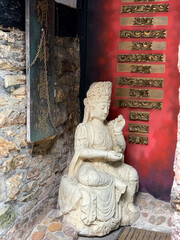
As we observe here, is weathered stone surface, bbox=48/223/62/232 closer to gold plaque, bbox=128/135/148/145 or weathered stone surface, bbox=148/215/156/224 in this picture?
weathered stone surface, bbox=148/215/156/224

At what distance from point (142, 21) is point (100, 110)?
1.40 meters

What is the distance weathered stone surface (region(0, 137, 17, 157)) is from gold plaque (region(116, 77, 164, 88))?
1.92m

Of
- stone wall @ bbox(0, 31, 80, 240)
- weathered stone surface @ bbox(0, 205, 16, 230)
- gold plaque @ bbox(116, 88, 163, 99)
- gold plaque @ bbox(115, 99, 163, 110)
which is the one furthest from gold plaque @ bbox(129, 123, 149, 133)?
weathered stone surface @ bbox(0, 205, 16, 230)

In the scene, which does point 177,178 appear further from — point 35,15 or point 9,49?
point 35,15

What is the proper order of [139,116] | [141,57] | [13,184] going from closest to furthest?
[13,184]
[141,57]
[139,116]

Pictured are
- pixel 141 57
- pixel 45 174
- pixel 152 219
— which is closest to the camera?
pixel 45 174

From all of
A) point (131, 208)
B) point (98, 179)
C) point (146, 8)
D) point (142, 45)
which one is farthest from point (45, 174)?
point (146, 8)

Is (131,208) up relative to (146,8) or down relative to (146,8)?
down

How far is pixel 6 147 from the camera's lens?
3.24 metres

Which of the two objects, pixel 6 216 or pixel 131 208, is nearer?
pixel 6 216

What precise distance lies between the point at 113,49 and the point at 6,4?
189 cm

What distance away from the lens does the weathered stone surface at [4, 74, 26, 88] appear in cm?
319

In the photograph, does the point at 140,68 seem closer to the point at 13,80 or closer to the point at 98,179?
the point at 98,179

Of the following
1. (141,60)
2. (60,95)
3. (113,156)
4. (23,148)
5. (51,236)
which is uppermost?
(141,60)
